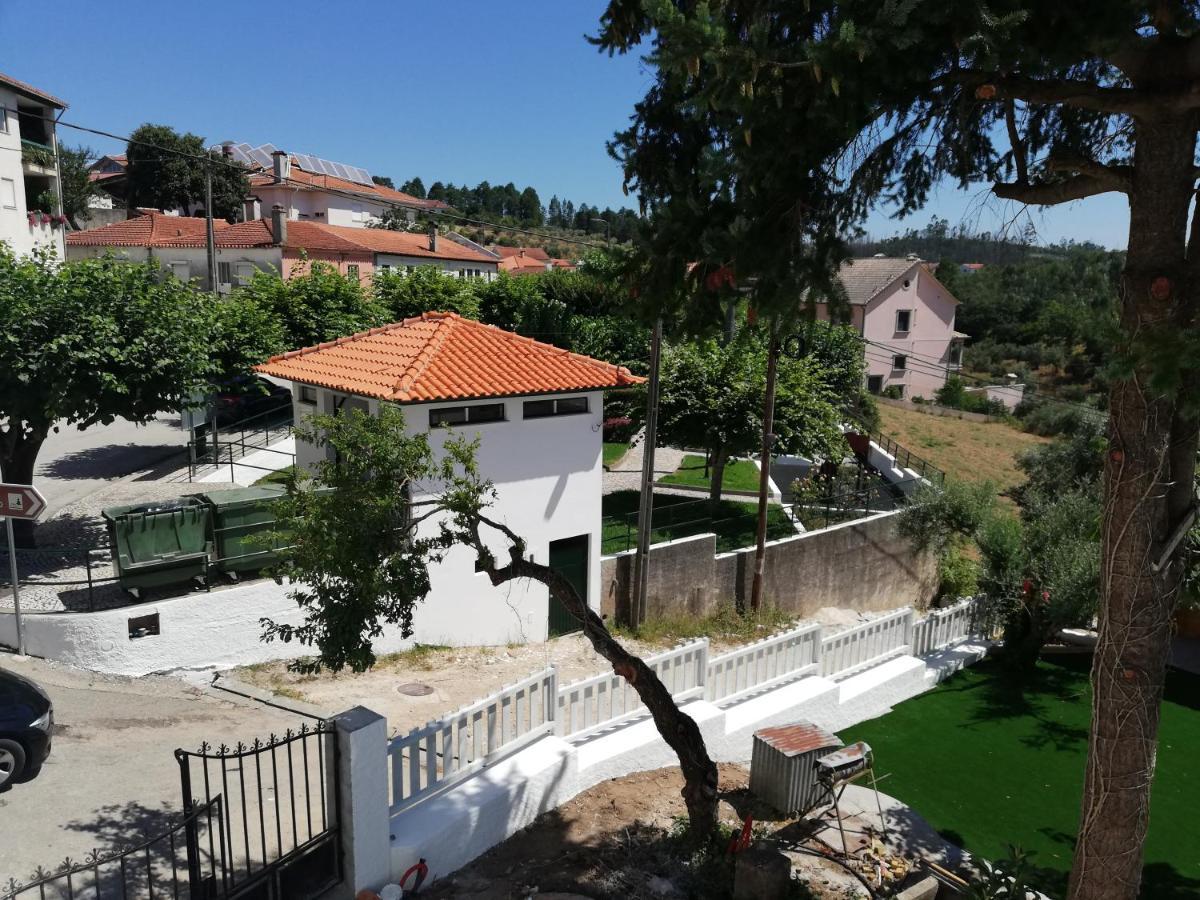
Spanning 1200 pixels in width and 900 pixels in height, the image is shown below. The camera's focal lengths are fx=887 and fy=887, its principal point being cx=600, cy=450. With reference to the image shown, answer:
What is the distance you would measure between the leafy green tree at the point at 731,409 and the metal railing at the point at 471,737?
1247 cm

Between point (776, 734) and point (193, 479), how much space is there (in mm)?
14011

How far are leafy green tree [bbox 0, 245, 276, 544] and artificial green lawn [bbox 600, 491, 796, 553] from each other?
847 centimetres

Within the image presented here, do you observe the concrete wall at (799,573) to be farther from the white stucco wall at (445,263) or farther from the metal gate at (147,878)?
the white stucco wall at (445,263)

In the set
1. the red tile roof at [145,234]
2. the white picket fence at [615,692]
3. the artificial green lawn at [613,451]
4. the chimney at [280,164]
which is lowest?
the artificial green lawn at [613,451]

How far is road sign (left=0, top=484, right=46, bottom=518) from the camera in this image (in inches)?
376

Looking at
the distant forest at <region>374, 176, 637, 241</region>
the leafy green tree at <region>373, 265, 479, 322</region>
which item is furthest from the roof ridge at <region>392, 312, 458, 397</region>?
the distant forest at <region>374, 176, 637, 241</region>

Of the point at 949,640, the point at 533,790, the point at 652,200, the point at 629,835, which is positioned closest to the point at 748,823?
the point at 629,835

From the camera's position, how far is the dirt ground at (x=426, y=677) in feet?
36.4

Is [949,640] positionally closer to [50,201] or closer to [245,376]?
[245,376]

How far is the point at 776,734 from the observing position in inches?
343

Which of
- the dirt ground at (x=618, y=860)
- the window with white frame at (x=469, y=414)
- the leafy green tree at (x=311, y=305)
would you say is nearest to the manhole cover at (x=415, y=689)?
the window with white frame at (x=469, y=414)

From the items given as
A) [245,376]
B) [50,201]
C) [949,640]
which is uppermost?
[50,201]

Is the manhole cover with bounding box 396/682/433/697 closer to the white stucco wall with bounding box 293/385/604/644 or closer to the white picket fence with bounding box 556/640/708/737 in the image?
the white stucco wall with bounding box 293/385/604/644

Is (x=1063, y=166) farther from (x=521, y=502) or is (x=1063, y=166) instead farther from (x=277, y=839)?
(x=521, y=502)
